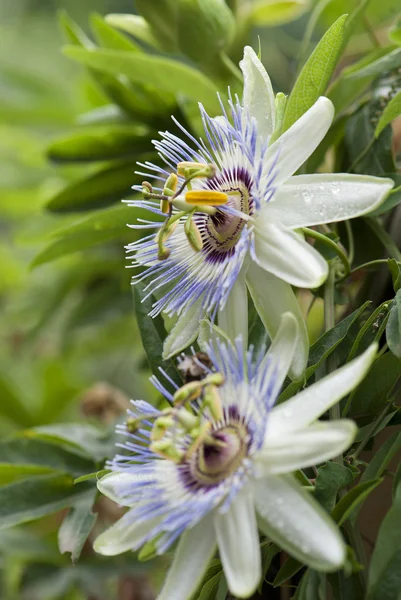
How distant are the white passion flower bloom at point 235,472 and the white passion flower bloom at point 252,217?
5cm

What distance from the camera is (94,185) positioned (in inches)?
48.7

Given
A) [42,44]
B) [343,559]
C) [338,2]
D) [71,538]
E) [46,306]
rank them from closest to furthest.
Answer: [343,559]
[71,538]
[338,2]
[46,306]
[42,44]

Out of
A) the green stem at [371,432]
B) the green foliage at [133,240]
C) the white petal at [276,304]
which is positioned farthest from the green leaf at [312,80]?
the green stem at [371,432]

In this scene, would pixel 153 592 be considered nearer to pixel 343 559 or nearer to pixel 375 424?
pixel 375 424

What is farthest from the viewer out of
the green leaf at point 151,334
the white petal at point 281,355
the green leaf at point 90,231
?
the green leaf at point 90,231

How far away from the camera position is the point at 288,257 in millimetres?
709

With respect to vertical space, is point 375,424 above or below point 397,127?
below

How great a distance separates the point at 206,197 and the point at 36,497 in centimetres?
47

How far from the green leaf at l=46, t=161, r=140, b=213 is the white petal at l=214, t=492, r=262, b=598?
713mm

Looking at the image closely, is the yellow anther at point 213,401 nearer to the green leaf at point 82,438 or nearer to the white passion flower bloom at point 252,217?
the white passion flower bloom at point 252,217

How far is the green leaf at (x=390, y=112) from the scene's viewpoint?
86 centimetres

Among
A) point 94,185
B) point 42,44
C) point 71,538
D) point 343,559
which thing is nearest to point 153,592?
point 71,538

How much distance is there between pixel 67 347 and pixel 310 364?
1.10 metres

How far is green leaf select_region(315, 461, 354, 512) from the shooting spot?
688 millimetres
